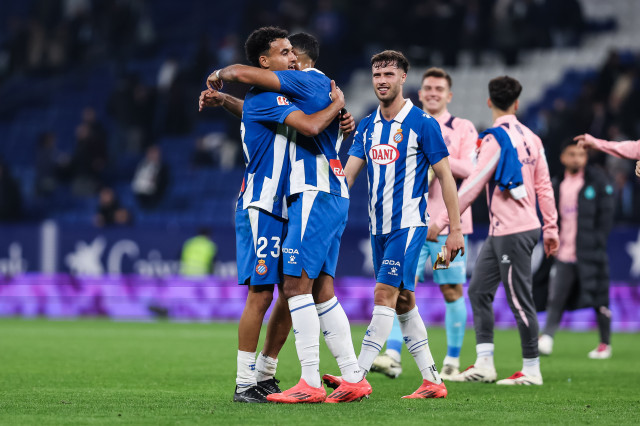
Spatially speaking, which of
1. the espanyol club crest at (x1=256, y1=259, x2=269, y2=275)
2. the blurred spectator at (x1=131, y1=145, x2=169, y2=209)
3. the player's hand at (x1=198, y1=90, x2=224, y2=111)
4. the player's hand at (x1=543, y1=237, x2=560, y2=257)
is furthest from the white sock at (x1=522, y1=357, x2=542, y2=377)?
the blurred spectator at (x1=131, y1=145, x2=169, y2=209)

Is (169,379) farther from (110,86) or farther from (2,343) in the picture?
(110,86)

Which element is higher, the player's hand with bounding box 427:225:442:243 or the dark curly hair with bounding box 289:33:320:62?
the dark curly hair with bounding box 289:33:320:62

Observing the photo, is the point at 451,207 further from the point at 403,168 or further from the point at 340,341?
the point at 340,341

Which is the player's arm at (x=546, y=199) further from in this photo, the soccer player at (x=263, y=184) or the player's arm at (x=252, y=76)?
the player's arm at (x=252, y=76)

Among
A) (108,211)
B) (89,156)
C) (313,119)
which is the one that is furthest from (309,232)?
(89,156)

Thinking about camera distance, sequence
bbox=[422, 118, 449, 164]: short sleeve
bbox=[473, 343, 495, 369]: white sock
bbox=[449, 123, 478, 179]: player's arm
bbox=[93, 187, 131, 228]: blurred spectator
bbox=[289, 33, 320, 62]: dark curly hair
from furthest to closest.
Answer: bbox=[93, 187, 131, 228]: blurred spectator < bbox=[449, 123, 478, 179]: player's arm < bbox=[473, 343, 495, 369]: white sock < bbox=[422, 118, 449, 164]: short sleeve < bbox=[289, 33, 320, 62]: dark curly hair

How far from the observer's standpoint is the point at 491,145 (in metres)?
7.40

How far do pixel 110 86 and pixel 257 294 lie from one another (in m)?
20.2

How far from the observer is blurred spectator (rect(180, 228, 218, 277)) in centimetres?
1644

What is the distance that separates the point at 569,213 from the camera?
11.0 m

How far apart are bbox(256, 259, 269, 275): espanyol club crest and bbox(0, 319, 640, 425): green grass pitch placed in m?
0.76

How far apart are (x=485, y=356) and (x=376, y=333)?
5.56 ft

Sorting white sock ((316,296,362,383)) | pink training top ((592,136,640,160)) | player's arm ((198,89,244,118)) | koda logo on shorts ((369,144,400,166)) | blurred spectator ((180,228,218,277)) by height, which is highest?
player's arm ((198,89,244,118))

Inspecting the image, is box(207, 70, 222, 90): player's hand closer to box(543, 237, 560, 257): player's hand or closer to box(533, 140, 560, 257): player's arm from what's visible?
box(533, 140, 560, 257): player's arm
